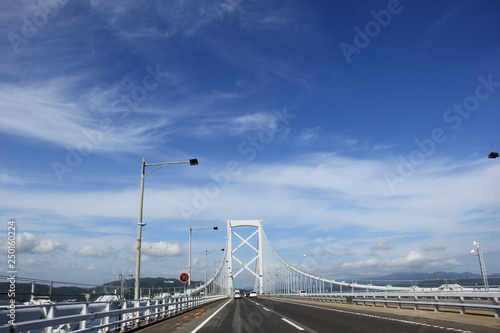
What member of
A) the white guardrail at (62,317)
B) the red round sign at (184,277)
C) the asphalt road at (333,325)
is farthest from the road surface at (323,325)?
the red round sign at (184,277)

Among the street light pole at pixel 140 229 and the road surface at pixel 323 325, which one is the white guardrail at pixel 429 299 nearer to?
the road surface at pixel 323 325

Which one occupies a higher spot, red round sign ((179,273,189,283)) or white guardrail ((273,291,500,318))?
red round sign ((179,273,189,283))

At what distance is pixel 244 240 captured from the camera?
105m

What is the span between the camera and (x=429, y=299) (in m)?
31.5

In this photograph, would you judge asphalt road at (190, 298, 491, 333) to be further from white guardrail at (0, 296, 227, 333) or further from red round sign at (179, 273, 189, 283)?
red round sign at (179, 273, 189, 283)

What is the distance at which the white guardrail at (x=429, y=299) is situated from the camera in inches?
595

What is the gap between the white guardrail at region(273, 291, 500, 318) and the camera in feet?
49.6

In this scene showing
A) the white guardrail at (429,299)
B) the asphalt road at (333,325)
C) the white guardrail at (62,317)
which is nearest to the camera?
the white guardrail at (62,317)

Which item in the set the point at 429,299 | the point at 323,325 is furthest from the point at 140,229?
the point at 429,299

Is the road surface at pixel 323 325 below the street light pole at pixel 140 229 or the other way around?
below

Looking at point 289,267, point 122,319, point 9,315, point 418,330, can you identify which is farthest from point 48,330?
point 289,267

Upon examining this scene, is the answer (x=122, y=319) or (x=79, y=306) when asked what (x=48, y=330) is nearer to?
(x=79, y=306)

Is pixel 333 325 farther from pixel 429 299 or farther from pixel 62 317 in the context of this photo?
pixel 429 299

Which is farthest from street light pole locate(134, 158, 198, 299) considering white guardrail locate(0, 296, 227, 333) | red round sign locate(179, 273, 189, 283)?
red round sign locate(179, 273, 189, 283)
